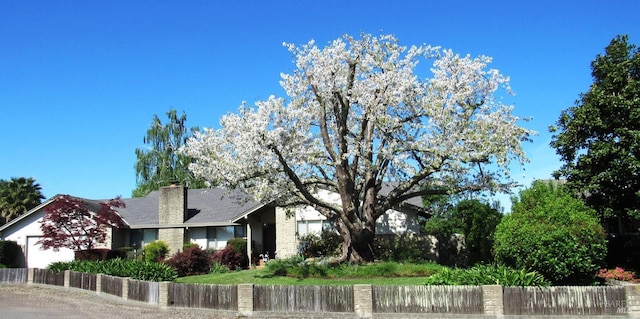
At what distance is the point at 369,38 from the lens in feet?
76.2

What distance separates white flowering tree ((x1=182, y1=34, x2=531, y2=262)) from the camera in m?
21.9

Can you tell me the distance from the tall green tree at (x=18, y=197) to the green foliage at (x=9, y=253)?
10.1m

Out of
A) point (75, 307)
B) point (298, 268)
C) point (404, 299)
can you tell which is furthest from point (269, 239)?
point (404, 299)

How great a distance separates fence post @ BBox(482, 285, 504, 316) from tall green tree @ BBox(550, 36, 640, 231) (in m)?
10.8

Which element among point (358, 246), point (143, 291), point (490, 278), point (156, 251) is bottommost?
point (143, 291)

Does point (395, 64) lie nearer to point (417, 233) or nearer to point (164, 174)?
point (417, 233)

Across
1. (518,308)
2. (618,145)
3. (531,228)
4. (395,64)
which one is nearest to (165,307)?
(518,308)

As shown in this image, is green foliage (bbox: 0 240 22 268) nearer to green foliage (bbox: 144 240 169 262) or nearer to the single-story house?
the single-story house

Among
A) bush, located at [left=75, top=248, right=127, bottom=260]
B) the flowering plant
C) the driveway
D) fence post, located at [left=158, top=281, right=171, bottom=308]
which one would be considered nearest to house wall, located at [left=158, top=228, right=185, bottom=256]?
bush, located at [left=75, top=248, right=127, bottom=260]


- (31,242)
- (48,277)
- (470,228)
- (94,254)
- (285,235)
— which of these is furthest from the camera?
(470,228)

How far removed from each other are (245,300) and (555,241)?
9.34 meters

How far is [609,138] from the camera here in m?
23.8

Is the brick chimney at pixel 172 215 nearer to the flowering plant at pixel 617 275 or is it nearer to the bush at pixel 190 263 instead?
the bush at pixel 190 263

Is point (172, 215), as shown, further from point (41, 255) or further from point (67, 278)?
point (67, 278)
